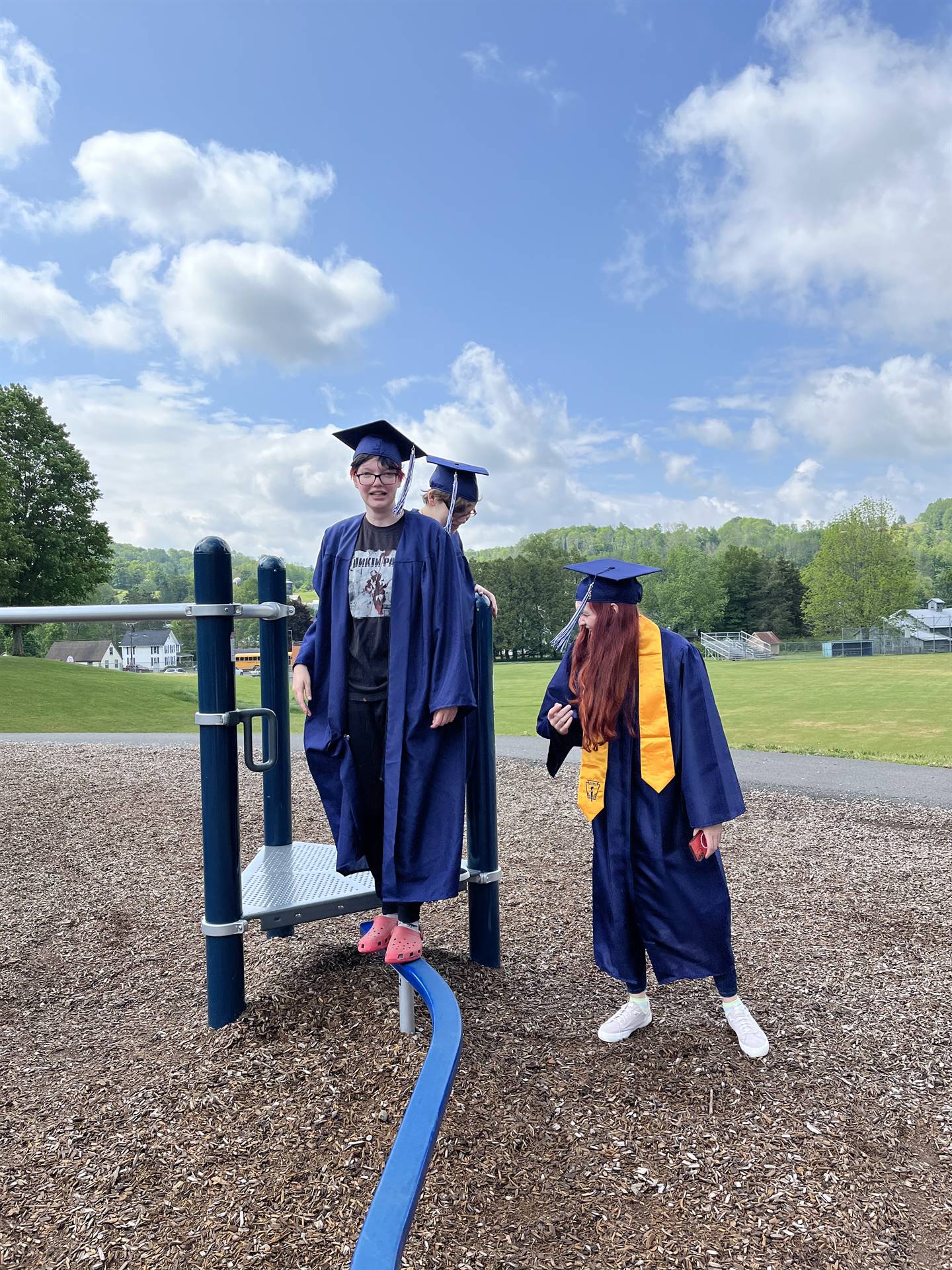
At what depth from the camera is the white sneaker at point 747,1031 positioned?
2971 mm

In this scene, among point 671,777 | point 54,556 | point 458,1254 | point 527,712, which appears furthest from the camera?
point 54,556

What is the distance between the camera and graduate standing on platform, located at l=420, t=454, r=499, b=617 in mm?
3742

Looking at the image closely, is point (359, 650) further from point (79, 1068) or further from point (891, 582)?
point (891, 582)

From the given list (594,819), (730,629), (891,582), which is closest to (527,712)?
(594,819)

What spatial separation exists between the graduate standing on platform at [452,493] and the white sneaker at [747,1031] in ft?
7.38

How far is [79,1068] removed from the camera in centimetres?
295

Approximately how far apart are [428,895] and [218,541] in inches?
57.1

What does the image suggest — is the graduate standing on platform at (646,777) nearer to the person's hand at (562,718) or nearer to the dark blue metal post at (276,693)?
the person's hand at (562,718)

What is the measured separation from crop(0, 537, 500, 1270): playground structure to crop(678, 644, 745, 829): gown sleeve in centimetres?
83

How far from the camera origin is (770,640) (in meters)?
68.1

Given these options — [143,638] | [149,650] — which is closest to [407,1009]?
[149,650]

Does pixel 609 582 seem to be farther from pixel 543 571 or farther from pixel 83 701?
pixel 543 571

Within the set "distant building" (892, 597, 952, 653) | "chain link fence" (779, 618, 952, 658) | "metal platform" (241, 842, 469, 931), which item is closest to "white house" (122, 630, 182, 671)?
"chain link fence" (779, 618, 952, 658)

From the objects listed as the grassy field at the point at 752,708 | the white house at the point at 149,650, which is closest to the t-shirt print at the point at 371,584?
the grassy field at the point at 752,708
